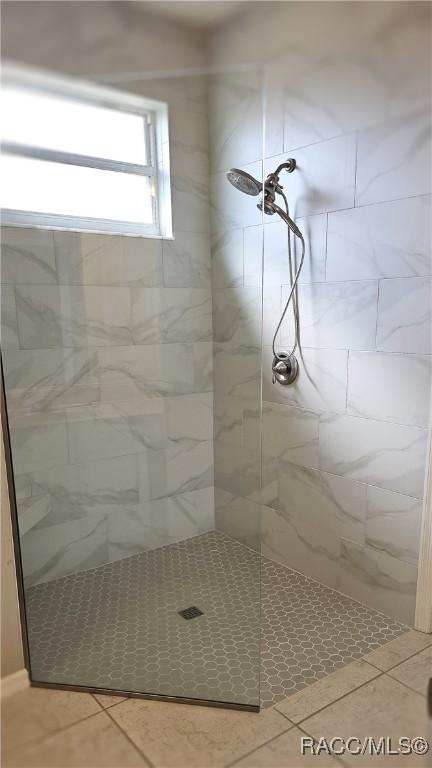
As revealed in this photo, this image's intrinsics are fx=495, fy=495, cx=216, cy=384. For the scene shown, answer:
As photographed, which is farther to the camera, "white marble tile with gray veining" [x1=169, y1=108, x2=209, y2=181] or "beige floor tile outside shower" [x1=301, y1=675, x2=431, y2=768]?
"white marble tile with gray veining" [x1=169, y1=108, x2=209, y2=181]

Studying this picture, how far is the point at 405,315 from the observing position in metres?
1.79

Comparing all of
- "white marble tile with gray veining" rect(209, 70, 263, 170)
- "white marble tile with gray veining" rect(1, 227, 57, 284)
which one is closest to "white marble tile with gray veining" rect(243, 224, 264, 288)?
"white marble tile with gray veining" rect(209, 70, 263, 170)

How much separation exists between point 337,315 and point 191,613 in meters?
1.32

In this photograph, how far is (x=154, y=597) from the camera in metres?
2.00

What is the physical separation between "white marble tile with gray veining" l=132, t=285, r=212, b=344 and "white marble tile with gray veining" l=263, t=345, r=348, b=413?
1.11 ft

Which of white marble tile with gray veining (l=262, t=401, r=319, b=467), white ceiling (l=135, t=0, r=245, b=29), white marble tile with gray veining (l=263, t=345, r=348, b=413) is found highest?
white ceiling (l=135, t=0, r=245, b=29)

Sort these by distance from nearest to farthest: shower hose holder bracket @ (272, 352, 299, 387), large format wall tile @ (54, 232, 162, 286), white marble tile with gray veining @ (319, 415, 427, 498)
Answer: white marble tile with gray veining @ (319, 415, 427, 498) → large format wall tile @ (54, 232, 162, 286) → shower hose holder bracket @ (272, 352, 299, 387)

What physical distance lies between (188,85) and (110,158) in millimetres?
417

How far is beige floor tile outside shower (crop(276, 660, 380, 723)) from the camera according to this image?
5.04 ft

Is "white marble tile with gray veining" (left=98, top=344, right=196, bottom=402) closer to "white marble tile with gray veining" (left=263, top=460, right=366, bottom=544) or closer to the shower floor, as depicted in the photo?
"white marble tile with gray veining" (left=263, top=460, right=366, bottom=544)

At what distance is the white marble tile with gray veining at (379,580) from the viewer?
1.93 metres

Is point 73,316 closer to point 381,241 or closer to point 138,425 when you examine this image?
point 138,425

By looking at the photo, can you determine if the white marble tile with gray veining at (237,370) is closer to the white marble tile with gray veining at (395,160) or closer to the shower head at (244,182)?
the shower head at (244,182)

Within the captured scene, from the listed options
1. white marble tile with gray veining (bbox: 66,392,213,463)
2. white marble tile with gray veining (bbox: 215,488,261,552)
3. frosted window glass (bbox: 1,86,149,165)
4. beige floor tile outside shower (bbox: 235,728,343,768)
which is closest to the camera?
beige floor tile outside shower (bbox: 235,728,343,768)
